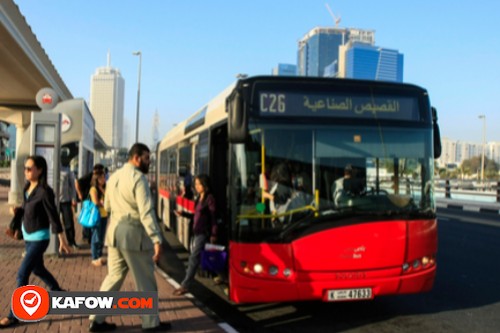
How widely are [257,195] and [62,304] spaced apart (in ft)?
7.61

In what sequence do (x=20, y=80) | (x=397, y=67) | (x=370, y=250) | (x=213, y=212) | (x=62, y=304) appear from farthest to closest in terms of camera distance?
(x=397, y=67), (x=20, y=80), (x=213, y=212), (x=370, y=250), (x=62, y=304)

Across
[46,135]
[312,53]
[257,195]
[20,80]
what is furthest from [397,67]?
[312,53]

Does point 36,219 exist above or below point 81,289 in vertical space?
above

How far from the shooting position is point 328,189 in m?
5.68

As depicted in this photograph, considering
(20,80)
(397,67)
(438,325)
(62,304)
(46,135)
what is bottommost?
(438,325)

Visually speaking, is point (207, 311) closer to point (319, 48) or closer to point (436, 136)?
point (436, 136)

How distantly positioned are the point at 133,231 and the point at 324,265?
214cm

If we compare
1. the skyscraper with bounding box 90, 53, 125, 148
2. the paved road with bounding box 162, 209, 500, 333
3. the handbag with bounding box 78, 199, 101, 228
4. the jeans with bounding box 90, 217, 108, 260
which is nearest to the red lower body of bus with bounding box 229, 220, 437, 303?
the paved road with bounding box 162, 209, 500, 333

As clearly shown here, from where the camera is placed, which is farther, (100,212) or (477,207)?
(477,207)

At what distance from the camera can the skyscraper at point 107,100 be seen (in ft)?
335

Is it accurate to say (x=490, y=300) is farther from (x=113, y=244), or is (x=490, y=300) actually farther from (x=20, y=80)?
(x=20, y=80)

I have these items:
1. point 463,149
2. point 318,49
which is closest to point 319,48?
point 318,49

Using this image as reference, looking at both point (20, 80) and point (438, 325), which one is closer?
point (438, 325)

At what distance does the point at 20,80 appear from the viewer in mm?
20156
